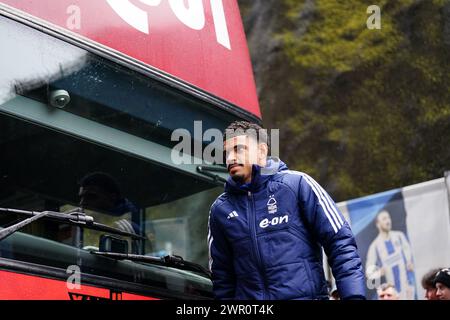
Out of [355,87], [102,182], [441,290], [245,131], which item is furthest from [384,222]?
[355,87]

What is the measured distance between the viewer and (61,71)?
3646 millimetres

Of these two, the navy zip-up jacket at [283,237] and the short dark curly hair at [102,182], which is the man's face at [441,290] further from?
the short dark curly hair at [102,182]

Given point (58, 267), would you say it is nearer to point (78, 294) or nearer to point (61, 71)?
point (78, 294)

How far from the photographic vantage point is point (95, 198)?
147 inches

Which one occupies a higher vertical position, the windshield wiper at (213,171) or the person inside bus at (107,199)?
the windshield wiper at (213,171)

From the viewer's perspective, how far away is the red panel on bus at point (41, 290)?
3104 millimetres

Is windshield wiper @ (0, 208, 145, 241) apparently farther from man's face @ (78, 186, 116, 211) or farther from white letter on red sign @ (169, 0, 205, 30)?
white letter on red sign @ (169, 0, 205, 30)

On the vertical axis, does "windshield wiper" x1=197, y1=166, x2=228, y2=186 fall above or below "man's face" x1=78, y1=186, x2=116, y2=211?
above

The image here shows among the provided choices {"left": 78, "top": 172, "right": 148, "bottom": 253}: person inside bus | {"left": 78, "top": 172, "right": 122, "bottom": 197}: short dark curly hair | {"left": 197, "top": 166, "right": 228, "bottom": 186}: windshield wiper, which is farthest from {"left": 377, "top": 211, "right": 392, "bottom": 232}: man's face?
{"left": 78, "top": 172, "right": 122, "bottom": 197}: short dark curly hair

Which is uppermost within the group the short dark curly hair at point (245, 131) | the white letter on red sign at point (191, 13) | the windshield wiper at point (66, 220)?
the white letter on red sign at point (191, 13)

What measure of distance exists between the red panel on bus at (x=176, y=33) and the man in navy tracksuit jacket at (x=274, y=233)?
2.70 feet

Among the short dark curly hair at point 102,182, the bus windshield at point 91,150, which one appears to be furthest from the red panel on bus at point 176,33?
the short dark curly hair at point 102,182

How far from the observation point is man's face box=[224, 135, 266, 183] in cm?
326

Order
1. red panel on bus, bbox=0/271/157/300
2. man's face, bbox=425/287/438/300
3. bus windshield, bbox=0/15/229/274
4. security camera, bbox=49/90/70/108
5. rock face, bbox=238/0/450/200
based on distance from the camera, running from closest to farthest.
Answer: red panel on bus, bbox=0/271/157/300 < bus windshield, bbox=0/15/229/274 < security camera, bbox=49/90/70/108 < man's face, bbox=425/287/438/300 < rock face, bbox=238/0/450/200
